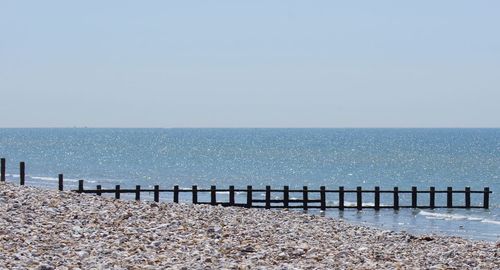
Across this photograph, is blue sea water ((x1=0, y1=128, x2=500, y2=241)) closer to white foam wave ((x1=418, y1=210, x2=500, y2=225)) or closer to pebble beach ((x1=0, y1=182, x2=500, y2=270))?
white foam wave ((x1=418, y1=210, x2=500, y2=225))

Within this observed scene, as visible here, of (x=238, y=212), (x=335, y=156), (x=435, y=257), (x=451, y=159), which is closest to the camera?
(x=435, y=257)

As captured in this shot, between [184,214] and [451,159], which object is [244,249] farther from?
[451,159]

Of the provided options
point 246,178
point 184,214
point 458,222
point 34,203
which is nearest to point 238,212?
point 184,214

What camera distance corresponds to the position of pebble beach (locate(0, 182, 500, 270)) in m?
16.1

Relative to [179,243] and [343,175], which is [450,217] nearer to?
[179,243]

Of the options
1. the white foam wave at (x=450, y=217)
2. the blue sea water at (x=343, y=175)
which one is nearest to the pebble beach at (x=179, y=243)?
the blue sea water at (x=343, y=175)

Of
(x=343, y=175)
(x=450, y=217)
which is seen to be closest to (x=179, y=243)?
(x=450, y=217)

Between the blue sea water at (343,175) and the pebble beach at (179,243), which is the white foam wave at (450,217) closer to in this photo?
the blue sea water at (343,175)

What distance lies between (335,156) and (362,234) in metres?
108

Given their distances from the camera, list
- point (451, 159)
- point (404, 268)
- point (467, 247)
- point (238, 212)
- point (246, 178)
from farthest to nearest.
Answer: point (451, 159), point (246, 178), point (238, 212), point (467, 247), point (404, 268)

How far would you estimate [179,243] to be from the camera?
18.2m

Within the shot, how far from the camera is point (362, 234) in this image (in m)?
23.9

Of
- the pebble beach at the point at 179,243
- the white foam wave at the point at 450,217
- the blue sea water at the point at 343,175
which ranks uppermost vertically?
the pebble beach at the point at 179,243

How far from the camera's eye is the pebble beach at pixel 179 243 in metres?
16.1
